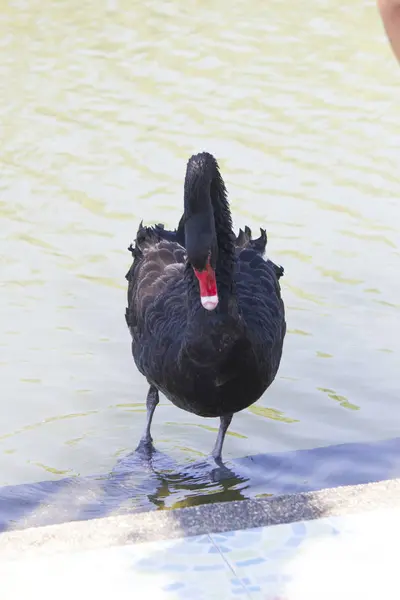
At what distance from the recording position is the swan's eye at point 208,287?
3.62m

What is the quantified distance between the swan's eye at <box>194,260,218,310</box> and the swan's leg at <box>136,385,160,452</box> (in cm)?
97

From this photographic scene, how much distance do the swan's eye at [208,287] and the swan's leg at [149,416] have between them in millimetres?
972

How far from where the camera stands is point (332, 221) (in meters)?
6.50

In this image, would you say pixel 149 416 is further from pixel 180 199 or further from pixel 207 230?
pixel 180 199

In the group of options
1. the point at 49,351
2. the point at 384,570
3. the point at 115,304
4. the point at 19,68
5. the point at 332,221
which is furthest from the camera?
the point at 19,68

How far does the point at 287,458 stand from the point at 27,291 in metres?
2.04

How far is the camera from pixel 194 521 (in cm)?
276

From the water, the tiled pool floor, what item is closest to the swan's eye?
the water

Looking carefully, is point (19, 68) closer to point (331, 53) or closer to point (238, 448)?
point (331, 53)

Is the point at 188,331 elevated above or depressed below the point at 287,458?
above

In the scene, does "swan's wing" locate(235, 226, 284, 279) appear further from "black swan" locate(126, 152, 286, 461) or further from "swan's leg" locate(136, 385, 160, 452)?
"swan's leg" locate(136, 385, 160, 452)

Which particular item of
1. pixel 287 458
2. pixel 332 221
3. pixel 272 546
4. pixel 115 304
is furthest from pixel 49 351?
pixel 272 546

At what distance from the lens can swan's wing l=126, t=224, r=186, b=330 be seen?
4.39 m

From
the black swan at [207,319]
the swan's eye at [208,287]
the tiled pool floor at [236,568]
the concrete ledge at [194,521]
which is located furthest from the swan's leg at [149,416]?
the tiled pool floor at [236,568]
